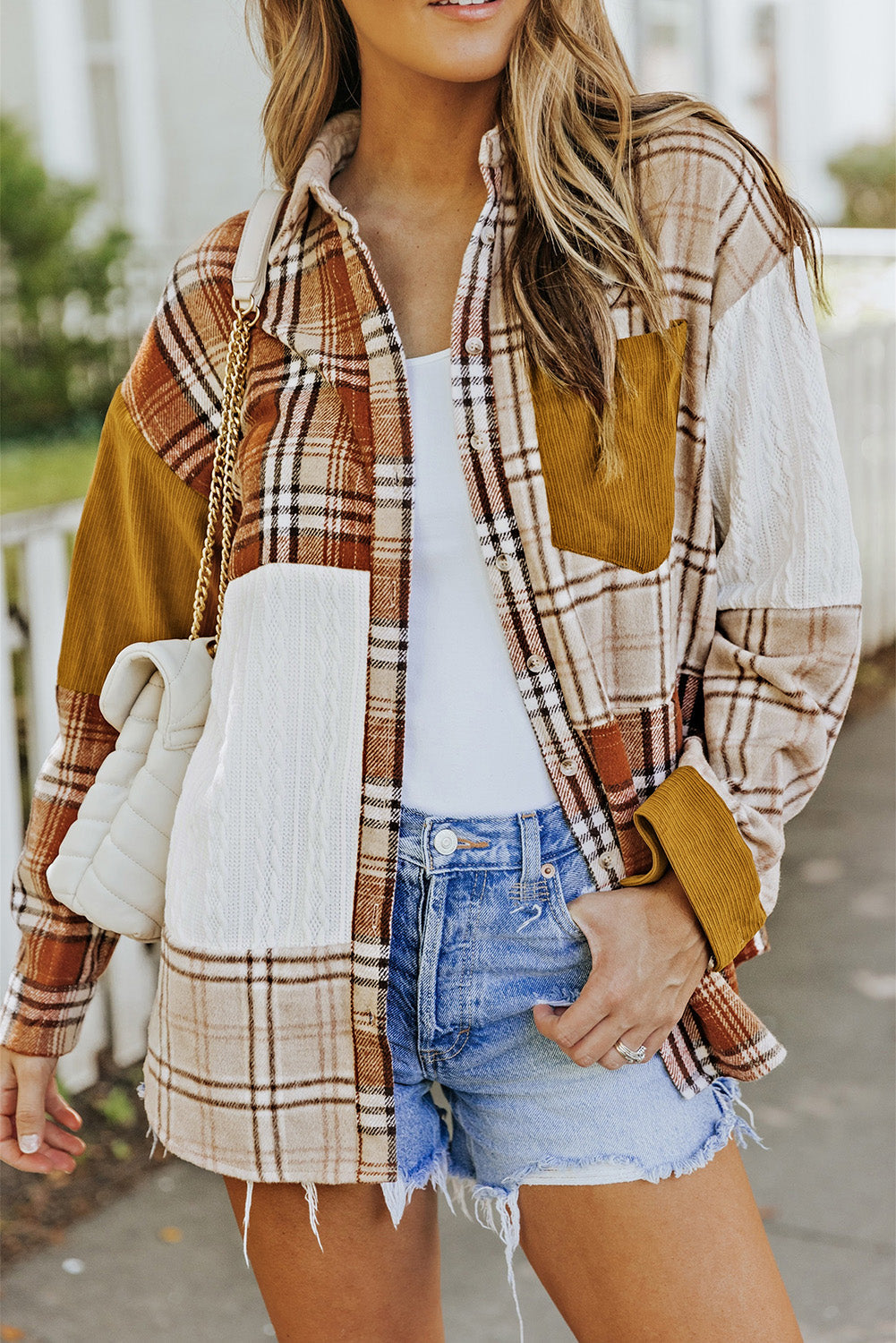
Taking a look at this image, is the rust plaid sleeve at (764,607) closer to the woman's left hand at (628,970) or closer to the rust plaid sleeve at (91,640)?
the woman's left hand at (628,970)

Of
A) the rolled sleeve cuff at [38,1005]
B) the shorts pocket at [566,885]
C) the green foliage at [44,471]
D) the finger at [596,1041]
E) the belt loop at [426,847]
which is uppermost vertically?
the belt loop at [426,847]

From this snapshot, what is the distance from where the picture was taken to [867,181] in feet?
50.5

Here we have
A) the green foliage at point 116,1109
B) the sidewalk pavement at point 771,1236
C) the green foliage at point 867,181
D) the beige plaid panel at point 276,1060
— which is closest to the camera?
the beige plaid panel at point 276,1060

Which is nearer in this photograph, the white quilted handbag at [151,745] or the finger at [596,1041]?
the finger at [596,1041]

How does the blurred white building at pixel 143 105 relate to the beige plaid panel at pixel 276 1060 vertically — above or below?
above

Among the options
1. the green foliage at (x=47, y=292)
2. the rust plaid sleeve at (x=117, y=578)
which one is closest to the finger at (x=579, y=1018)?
the rust plaid sleeve at (x=117, y=578)

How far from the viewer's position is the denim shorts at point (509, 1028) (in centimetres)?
152

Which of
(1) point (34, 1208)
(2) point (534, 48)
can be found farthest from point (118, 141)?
(2) point (534, 48)

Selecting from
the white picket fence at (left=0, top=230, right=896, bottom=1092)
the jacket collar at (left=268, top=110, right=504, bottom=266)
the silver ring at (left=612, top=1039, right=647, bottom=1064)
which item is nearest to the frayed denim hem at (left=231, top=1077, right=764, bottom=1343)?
the silver ring at (left=612, top=1039, right=647, bottom=1064)

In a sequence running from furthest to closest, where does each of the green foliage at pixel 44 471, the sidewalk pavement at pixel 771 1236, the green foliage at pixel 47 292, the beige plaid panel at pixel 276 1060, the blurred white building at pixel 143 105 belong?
the blurred white building at pixel 143 105 < the green foliage at pixel 47 292 < the green foliage at pixel 44 471 < the sidewalk pavement at pixel 771 1236 < the beige plaid panel at pixel 276 1060

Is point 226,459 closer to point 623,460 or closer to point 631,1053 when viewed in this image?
point 623,460

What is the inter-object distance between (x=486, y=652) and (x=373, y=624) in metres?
0.13

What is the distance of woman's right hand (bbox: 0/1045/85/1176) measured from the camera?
1.88m

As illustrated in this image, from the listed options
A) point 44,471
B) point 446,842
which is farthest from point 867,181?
point 446,842
